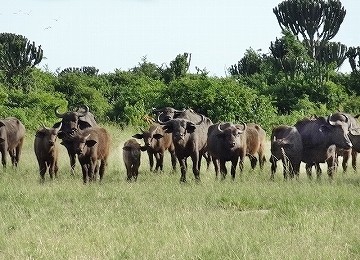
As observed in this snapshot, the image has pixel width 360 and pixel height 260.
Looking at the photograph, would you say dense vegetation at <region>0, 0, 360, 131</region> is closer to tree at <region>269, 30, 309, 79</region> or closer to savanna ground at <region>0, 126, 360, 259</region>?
tree at <region>269, 30, 309, 79</region>

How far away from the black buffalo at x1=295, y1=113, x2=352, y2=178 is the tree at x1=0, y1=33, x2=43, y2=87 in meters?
27.7

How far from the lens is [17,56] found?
39094 mm

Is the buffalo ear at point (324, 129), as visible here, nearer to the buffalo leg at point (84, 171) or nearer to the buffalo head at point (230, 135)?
the buffalo head at point (230, 135)

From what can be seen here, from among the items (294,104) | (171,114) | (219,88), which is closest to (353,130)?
(171,114)

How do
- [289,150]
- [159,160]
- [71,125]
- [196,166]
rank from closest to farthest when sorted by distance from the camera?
[289,150] → [196,166] → [71,125] → [159,160]

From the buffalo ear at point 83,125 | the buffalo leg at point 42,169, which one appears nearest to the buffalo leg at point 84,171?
the buffalo leg at point 42,169

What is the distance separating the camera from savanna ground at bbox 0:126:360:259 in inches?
273

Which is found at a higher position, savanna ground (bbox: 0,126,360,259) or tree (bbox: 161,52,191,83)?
tree (bbox: 161,52,191,83)

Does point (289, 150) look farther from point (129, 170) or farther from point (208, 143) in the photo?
point (129, 170)

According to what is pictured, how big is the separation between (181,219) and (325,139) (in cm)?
644

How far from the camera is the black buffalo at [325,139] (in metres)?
13.8

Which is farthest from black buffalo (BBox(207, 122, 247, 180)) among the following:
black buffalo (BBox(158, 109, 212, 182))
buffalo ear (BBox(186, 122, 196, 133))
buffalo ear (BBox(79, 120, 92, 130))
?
buffalo ear (BBox(79, 120, 92, 130))

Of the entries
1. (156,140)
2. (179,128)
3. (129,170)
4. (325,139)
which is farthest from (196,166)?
(325,139)

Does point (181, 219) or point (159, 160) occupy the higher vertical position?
point (159, 160)
